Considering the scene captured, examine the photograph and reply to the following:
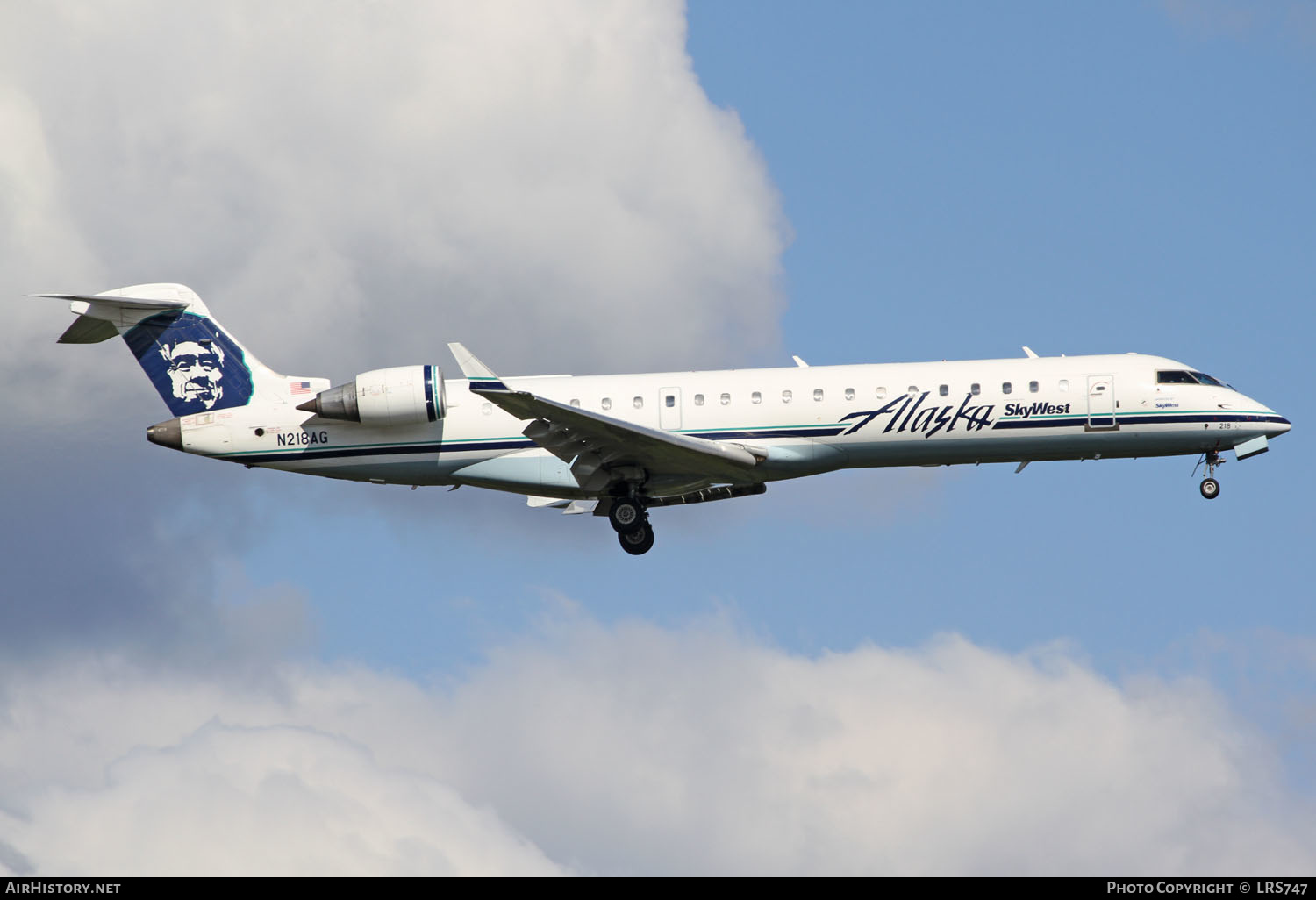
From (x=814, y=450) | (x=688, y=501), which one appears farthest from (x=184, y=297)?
(x=814, y=450)

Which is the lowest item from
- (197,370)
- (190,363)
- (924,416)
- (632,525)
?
(632,525)

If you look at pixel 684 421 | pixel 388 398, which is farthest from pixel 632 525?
pixel 388 398

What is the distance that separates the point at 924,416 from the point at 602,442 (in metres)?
6.49

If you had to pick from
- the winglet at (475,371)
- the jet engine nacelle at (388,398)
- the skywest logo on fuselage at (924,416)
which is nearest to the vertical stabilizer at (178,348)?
the jet engine nacelle at (388,398)

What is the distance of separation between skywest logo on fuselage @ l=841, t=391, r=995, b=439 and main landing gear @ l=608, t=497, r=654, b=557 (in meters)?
4.57

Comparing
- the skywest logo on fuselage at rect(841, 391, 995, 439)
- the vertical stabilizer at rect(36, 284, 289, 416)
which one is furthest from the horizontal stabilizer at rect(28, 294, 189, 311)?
the skywest logo on fuselage at rect(841, 391, 995, 439)

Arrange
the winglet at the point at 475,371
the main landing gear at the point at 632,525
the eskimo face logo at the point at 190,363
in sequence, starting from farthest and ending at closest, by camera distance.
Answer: the eskimo face logo at the point at 190,363 → the main landing gear at the point at 632,525 → the winglet at the point at 475,371

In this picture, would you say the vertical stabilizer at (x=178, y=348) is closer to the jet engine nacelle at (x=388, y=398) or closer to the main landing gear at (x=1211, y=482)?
the jet engine nacelle at (x=388, y=398)

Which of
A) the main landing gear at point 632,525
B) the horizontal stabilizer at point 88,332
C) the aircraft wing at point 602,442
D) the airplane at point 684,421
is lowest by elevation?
the main landing gear at point 632,525

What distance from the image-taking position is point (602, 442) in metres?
32.9

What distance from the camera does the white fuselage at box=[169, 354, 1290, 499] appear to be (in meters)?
33.7

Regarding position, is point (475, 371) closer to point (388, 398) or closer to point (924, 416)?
point (388, 398)

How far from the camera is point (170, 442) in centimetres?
3500

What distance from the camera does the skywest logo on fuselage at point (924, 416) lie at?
33.6 m
